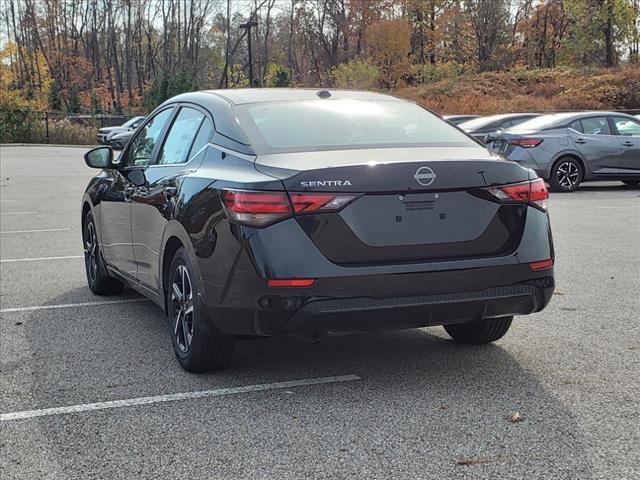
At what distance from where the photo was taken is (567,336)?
4961 millimetres

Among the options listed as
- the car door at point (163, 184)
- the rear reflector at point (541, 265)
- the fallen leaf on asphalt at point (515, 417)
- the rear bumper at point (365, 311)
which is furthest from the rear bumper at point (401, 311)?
the car door at point (163, 184)

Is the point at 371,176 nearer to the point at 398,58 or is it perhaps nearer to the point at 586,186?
the point at 586,186

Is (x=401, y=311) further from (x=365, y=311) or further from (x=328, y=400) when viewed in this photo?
(x=328, y=400)

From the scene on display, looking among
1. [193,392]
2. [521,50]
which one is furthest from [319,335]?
[521,50]

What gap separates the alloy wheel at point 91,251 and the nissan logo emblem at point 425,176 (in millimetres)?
3573

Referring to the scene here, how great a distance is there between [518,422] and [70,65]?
75151 mm

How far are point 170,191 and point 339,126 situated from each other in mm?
1039

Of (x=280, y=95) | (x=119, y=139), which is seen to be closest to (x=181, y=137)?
(x=280, y=95)

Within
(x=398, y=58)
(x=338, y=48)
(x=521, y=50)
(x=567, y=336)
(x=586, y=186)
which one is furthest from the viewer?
(x=338, y=48)

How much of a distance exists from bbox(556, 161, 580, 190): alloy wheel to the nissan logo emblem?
11.9 m

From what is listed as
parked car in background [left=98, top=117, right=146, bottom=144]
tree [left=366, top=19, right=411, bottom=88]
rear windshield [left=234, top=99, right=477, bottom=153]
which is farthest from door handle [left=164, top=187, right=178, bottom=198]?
tree [left=366, top=19, right=411, bottom=88]

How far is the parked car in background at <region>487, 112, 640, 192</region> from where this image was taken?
48.4 feet

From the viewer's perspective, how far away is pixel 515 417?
3557 millimetres

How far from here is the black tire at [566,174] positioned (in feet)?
48.9
